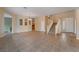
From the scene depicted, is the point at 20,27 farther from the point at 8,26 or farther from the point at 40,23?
the point at 40,23

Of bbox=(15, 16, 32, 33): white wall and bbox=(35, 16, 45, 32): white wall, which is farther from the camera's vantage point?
bbox=(35, 16, 45, 32): white wall

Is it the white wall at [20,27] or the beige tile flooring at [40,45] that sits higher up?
the white wall at [20,27]

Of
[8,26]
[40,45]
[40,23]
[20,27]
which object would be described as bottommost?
[40,45]

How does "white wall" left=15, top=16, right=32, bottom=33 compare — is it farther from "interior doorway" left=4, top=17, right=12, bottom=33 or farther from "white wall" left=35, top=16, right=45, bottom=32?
"white wall" left=35, top=16, right=45, bottom=32

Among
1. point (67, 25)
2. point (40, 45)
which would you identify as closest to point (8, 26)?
point (67, 25)

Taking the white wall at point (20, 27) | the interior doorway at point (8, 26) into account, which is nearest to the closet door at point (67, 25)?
the white wall at point (20, 27)

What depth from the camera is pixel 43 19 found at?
15.3 meters

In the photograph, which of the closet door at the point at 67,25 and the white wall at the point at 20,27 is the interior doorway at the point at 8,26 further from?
the closet door at the point at 67,25

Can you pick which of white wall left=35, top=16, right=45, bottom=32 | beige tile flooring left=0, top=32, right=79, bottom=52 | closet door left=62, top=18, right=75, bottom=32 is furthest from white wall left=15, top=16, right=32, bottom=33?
beige tile flooring left=0, top=32, right=79, bottom=52

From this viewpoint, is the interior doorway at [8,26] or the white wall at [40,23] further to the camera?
the white wall at [40,23]

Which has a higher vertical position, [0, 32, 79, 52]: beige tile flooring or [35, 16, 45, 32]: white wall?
[35, 16, 45, 32]: white wall
